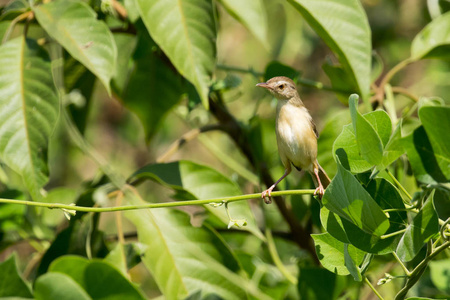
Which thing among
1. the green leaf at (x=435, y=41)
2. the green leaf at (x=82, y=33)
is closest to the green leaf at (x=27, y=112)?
the green leaf at (x=82, y=33)

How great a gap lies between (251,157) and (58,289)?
1081 millimetres

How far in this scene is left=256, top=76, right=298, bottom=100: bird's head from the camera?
263 cm

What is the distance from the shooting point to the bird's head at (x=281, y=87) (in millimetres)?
2628

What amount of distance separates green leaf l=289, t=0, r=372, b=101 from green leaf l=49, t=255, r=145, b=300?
3.18 ft

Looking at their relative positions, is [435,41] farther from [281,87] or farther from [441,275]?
[441,275]

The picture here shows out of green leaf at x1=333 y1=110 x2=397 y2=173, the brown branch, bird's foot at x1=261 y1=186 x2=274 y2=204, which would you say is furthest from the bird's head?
green leaf at x1=333 y1=110 x2=397 y2=173

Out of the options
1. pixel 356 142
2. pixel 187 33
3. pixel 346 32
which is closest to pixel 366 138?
pixel 356 142

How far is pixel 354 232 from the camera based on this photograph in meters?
1.38

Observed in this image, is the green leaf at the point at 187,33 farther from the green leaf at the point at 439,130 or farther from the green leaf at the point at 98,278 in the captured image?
the green leaf at the point at 439,130

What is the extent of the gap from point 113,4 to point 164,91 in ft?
1.77

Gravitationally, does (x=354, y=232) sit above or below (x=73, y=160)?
above

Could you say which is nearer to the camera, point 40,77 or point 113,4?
point 40,77

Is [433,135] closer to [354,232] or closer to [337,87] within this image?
[354,232]

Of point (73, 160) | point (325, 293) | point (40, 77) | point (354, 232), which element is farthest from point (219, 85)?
point (73, 160)
